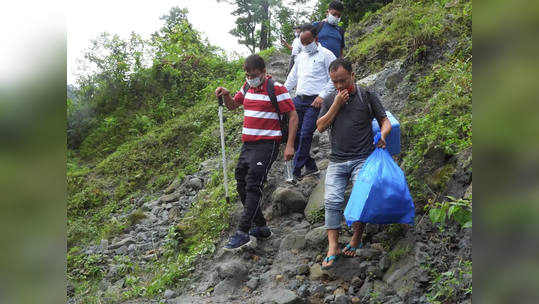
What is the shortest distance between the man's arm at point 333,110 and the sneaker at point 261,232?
1.73 metres

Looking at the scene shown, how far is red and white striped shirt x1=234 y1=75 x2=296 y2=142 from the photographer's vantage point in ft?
16.3

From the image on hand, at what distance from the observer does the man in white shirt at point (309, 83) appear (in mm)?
5752

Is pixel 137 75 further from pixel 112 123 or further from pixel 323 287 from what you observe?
pixel 323 287

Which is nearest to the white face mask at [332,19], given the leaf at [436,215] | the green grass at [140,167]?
the green grass at [140,167]

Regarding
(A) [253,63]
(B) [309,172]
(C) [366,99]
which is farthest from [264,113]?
(B) [309,172]

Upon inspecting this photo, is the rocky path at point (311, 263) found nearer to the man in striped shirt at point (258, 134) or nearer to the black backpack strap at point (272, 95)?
the man in striped shirt at point (258, 134)

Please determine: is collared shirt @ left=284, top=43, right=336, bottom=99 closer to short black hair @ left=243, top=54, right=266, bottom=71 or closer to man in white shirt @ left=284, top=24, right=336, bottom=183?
man in white shirt @ left=284, top=24, right=336, bottom=183

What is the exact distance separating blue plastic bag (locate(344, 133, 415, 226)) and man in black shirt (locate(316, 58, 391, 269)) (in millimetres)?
401

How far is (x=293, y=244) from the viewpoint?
199 inches

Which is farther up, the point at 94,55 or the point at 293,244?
the point at 94,55
